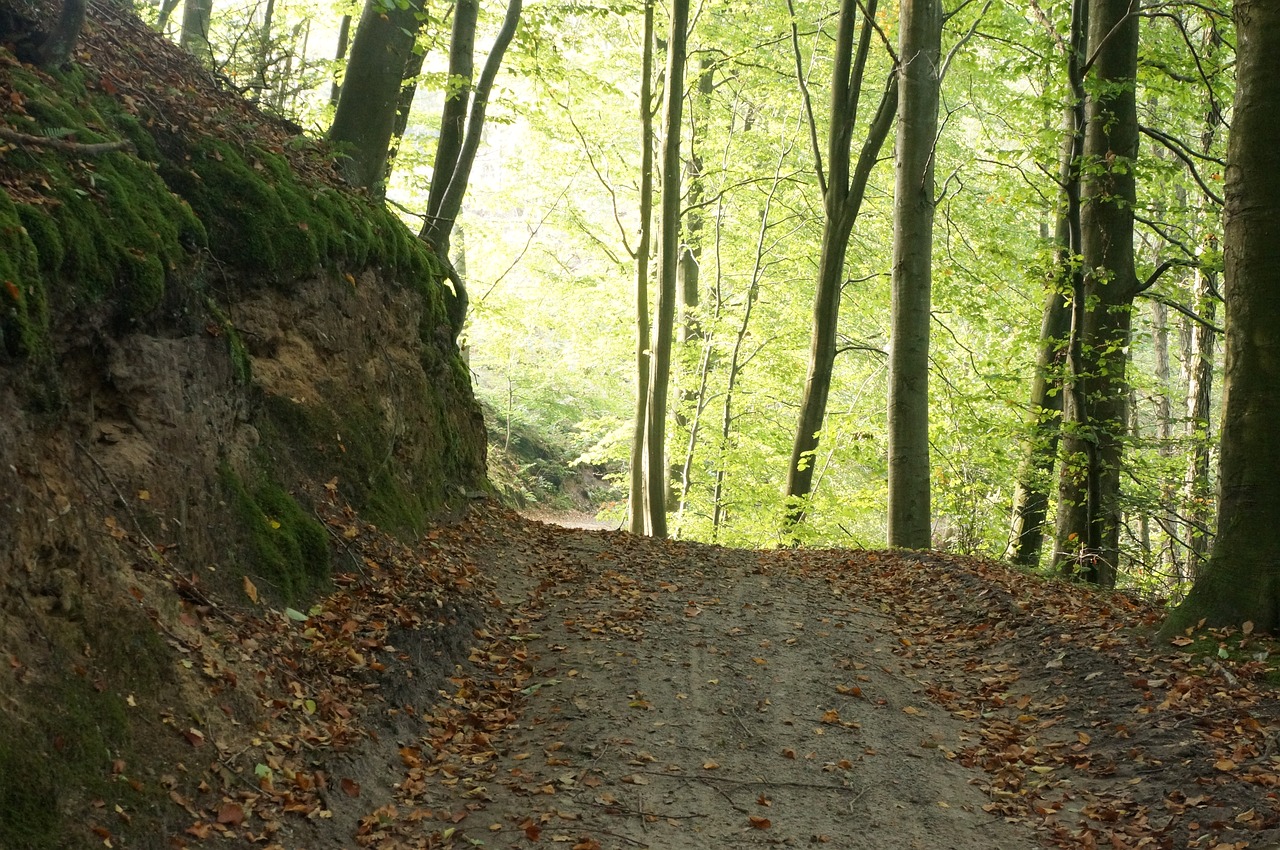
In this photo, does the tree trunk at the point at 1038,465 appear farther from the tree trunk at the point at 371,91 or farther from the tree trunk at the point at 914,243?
the tree trunk at the point at 371,91

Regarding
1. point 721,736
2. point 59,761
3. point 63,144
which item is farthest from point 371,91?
point 59,761

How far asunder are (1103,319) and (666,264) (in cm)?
753

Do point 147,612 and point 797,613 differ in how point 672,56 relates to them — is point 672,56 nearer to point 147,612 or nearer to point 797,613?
point 797,613

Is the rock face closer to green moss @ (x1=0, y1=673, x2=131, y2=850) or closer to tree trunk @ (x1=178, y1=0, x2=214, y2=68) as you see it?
green moss @ (x1=0, y1=673, x2=131, y2=850)

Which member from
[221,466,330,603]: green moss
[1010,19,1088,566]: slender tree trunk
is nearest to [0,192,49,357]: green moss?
[221,466,330,603]: green moss

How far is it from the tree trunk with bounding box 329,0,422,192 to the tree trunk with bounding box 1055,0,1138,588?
7834 mm

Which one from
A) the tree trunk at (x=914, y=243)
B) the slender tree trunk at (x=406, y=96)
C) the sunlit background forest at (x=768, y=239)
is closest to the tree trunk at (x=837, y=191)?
the sunlit background forest at (x=768, y=239)

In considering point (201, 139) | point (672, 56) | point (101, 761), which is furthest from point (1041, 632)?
point (672, 56)

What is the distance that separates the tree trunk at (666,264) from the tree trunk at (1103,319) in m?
6.89

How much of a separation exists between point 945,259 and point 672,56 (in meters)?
7.20

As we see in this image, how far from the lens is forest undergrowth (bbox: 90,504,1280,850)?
189 inches

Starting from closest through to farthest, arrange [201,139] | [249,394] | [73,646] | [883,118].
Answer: [73,646], [249,394], [201,139], [883,118]

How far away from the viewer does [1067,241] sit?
13.5m

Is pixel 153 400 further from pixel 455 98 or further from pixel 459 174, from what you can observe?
pixel 455 98
